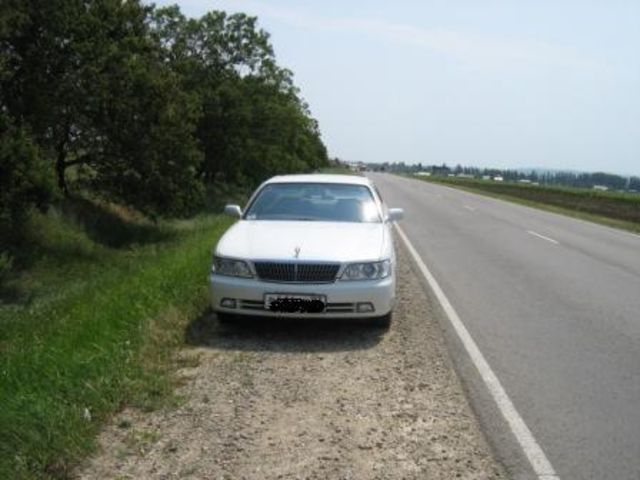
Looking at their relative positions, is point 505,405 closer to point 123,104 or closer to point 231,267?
point 231,267

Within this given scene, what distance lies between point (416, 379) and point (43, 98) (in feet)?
54.3

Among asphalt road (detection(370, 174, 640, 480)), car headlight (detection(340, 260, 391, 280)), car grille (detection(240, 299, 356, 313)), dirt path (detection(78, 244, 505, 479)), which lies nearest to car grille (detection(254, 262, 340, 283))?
car headlight (detection(340, 260, 391, 280))

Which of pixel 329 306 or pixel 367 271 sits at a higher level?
pixel 367 271

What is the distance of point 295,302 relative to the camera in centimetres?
680

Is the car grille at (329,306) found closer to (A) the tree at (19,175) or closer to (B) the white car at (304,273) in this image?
(B) the white car at (304,273)

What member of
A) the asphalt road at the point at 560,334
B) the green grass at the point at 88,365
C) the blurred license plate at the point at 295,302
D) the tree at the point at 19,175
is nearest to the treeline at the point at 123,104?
the tree at the point at 19,175

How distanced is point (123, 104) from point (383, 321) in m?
17.5

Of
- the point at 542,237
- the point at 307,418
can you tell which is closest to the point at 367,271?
the point at 307,418

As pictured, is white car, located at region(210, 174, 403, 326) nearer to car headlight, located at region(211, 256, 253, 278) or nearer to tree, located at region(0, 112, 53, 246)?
car headlight, located at region(211, 256, 253, 278)

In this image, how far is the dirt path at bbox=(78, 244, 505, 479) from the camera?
419 cm

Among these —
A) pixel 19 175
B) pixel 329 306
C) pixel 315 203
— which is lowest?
pixel 329 306

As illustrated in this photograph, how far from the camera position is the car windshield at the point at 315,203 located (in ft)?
27.6

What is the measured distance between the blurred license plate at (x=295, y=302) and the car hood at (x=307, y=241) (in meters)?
0.35

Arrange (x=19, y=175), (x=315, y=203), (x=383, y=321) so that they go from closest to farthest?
(x=383, y=321)
(x=315, y=203)
(x=19, y=175)
